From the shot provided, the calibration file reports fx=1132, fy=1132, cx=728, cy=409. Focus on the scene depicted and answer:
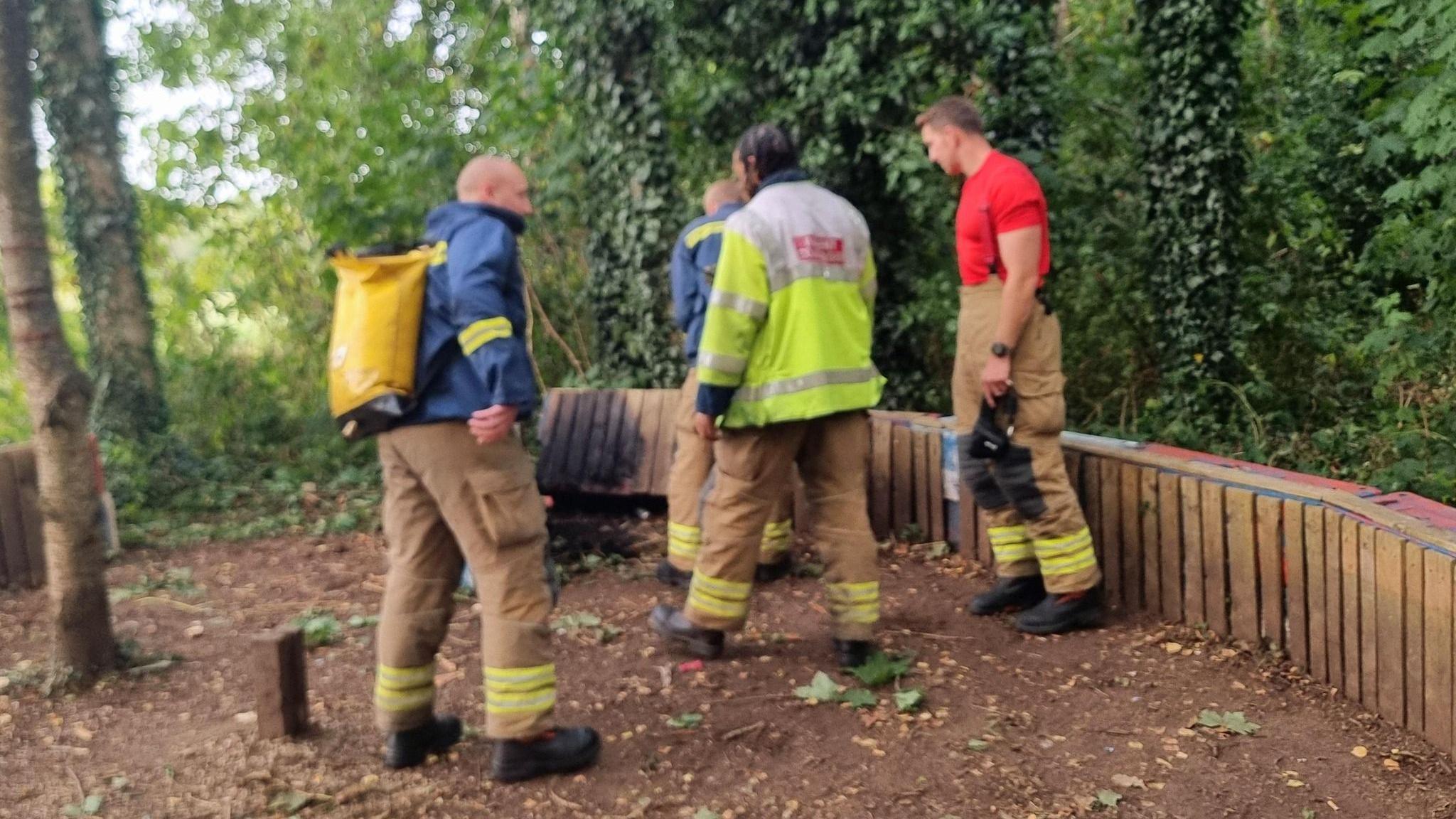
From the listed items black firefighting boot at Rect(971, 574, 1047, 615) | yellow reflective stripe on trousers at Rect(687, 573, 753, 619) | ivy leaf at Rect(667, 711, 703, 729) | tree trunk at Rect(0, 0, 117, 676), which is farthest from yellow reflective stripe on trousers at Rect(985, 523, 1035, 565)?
tree trunk at Rect(0, 0, 117, 676)

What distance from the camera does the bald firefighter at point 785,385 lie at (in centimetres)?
403

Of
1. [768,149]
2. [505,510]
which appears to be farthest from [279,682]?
[768,149]

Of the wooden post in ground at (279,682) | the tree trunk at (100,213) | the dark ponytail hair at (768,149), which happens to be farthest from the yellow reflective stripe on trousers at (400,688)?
the tree trunk at (100,213)

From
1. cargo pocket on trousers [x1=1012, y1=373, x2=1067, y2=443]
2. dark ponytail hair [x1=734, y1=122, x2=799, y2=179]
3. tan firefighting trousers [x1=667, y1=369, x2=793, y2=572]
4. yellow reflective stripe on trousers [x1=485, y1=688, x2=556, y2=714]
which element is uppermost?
dark ponytail hair [x1=734, y1=122, x2=799, y2=179]

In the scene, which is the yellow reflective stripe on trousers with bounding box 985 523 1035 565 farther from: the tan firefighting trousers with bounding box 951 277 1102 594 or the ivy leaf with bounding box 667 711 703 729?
the ivy leaf with bounding box 667 711 703 729

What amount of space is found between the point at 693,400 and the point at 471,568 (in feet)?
6.40

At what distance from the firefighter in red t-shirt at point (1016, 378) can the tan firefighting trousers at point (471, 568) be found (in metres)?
2.01

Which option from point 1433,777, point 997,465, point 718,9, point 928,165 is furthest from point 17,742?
point 718,9

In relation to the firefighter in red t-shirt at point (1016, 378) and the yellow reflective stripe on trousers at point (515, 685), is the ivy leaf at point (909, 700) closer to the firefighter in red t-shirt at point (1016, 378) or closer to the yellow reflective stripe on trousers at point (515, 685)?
the firefighter in red t-shirt at point (1016, 378)

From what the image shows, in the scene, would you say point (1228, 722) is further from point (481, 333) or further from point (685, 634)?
point (481, 333)

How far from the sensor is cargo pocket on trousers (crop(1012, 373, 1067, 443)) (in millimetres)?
4574

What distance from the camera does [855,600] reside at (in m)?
4.22

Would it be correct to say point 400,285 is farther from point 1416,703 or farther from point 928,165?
point 928,165

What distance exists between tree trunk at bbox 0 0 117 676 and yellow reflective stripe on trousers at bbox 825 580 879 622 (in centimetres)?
275
